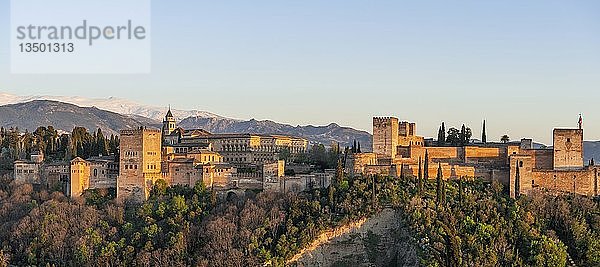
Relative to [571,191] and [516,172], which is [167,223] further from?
[571,191]

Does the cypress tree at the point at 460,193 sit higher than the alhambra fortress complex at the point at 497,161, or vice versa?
the alhambra fortress complex at the point at 497,161

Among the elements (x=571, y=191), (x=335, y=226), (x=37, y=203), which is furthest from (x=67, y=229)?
(x=571, y=191)

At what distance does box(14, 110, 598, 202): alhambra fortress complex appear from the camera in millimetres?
38250

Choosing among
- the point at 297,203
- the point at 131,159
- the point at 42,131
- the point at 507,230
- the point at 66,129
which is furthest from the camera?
the point at 66,129

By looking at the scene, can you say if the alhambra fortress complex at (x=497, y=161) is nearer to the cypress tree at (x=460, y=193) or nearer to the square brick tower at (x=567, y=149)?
the square brick tower at (x=567, y=149)

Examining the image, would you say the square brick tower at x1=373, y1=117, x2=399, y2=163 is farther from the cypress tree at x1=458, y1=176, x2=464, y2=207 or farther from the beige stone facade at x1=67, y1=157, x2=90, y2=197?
the beige stone facade at x1=67, y1=157, x2=90, y2=197

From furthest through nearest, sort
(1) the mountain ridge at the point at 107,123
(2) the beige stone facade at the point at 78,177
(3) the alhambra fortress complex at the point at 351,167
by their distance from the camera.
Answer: (1) the mountain ridge at the point at 107,123, (2) the beige stone facade at the point at 78,177, (3) the alhambra fortress complex at the point at 351,167

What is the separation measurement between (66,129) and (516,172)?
119908 millimetres

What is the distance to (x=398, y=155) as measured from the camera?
41.7 metres

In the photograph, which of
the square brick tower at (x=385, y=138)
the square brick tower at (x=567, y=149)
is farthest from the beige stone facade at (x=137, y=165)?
the square brick tower at (x=567, y=149)

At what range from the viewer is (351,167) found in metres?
39.4

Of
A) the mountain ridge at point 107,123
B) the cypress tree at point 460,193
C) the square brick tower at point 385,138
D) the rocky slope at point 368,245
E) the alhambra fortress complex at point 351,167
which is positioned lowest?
the rocky slope at point 368,245

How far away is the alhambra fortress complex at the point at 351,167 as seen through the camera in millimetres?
38250

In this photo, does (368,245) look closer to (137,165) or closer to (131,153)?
(137,165)
